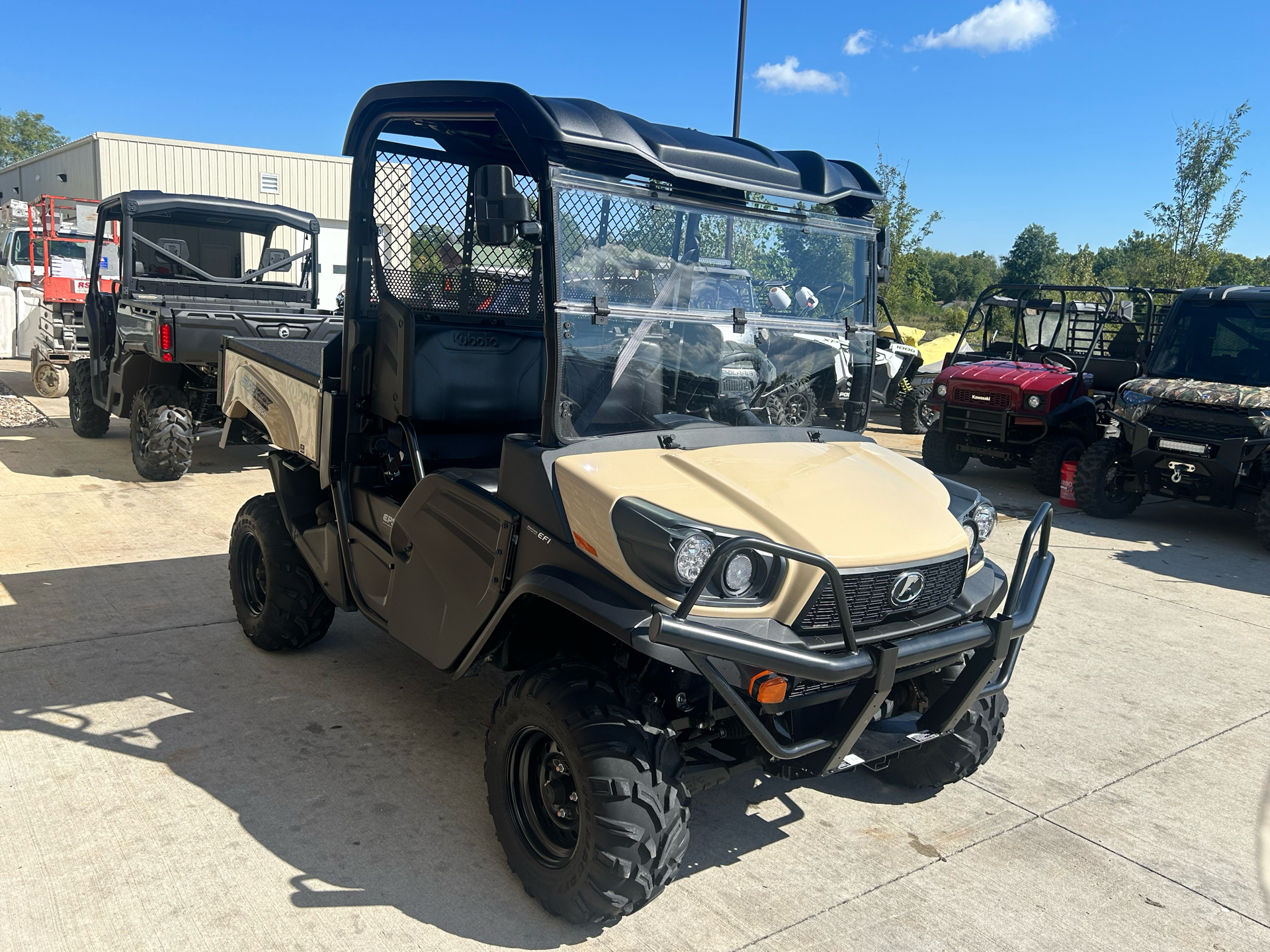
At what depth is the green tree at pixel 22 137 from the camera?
67969mm

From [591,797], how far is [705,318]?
1.63 m

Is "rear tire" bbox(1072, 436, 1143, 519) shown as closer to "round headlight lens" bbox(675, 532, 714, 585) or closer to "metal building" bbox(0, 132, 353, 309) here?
"round headlight lens" bbox(675, 532, 714, 585)

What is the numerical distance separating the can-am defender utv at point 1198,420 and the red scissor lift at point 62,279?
383 inches

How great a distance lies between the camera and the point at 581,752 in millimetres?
2559

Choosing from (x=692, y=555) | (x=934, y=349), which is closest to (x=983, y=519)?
(x=692, y=555)

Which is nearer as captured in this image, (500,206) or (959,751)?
(500,206)

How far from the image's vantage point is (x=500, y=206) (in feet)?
9.15

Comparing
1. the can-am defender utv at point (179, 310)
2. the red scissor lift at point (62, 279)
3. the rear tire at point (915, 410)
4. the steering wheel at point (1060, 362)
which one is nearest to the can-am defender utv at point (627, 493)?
the can-am defender utv at point (179, 310)

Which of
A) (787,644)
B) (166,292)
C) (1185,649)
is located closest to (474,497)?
(787,644)

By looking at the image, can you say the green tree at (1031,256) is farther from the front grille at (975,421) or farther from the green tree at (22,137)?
the green tree at (22,137)

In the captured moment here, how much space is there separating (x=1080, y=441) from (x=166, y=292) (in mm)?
8963

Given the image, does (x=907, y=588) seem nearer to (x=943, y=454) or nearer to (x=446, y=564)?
(x=446, y=564)

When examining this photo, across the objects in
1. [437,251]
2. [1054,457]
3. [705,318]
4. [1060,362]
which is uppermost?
[437,251]

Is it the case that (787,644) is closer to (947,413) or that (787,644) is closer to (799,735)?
(799,735)
